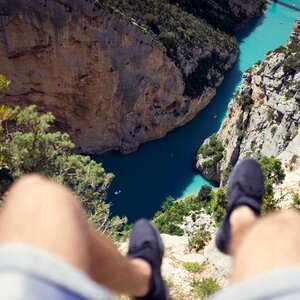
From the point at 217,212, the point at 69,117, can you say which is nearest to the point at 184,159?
the point at 69,117

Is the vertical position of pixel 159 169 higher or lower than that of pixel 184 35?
lower

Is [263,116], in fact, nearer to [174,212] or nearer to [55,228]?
[174,212]

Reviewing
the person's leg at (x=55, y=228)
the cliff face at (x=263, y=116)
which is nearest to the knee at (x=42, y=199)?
the person's leg at (x=55, y=228)

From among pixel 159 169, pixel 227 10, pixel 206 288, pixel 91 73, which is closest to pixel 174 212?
pixel 159 169

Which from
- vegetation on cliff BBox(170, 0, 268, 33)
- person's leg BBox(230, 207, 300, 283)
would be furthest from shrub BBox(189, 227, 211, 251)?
vegetation on cliff BBox(170, 0, 268, 33)

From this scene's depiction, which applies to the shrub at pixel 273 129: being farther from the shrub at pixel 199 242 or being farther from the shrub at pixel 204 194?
the shrub at pixel 199 242

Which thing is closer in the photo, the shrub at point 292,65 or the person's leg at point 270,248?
the person's leg at point 270,248

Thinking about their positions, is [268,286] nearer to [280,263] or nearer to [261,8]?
[280,263]
